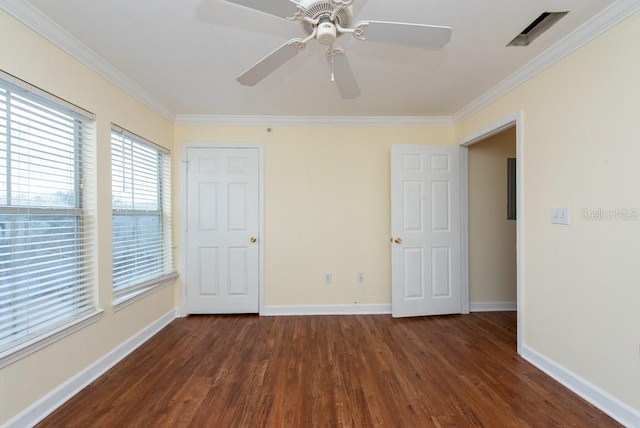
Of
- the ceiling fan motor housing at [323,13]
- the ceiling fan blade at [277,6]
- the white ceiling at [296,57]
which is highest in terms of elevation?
the white ceiling at [296,57]

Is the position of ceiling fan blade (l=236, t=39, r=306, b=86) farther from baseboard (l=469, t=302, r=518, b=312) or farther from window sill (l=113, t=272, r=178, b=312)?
A: baseboard (l=469, t=302, r=518, b=312)

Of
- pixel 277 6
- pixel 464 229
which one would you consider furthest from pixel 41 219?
pixel 464 229

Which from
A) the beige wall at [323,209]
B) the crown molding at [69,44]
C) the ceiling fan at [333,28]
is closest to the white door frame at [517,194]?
the beige wall at [323,209]

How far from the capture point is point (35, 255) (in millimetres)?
1688

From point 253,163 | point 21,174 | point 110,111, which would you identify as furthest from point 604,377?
point 110,111

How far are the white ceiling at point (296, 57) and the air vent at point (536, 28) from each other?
0.05 metres

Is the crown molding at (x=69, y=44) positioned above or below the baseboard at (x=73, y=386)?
above

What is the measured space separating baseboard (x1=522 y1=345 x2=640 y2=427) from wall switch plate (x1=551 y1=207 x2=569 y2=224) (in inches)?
39.8

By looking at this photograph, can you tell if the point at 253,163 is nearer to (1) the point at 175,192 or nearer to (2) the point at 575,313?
(1) the point at 175,192

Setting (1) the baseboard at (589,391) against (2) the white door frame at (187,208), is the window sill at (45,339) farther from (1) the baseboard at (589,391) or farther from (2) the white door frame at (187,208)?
(1) the baseboard at (589,391)

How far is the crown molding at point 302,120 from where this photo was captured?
129 inches

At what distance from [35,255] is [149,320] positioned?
1326 millimetres

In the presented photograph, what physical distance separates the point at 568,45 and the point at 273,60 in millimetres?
1962

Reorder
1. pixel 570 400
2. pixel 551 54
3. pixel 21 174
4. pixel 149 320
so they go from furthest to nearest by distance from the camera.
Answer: pixel 149 320
pixel 551 54
pixel 570 400
pixel 21 174
